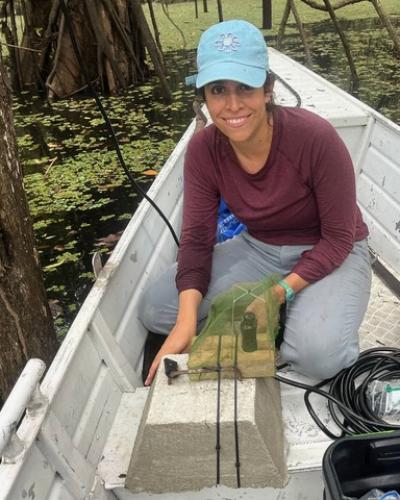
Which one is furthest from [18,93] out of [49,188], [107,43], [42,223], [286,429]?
[286,429]

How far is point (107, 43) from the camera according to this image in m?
6.48

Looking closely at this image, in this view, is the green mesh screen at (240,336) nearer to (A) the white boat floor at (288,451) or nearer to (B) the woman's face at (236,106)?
(A) the white boat floor at (288,451)

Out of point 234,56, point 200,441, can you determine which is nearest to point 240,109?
point 234,56

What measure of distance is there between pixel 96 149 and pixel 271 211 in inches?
142

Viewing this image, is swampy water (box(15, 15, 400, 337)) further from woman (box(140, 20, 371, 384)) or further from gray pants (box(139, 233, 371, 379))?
woman (box(140, 20, 371, 384))

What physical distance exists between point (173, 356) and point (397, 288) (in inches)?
49.2

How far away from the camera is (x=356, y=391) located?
1637 mm

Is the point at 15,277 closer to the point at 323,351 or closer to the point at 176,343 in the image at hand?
the point at 176,343

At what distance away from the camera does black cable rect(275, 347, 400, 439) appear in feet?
4.99

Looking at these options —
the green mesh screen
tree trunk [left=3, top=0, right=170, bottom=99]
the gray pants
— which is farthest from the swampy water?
the green mesh screen

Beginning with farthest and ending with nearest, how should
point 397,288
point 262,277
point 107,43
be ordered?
point 107,43
point 397,288
point 262,277

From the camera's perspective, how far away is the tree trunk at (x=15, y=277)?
1.83 meters

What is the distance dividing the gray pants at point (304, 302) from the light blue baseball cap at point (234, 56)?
60 centimetres

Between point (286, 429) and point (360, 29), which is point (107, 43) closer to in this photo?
point (360, 29)
